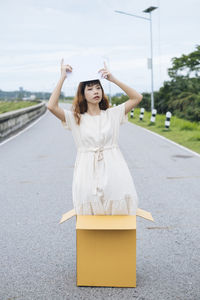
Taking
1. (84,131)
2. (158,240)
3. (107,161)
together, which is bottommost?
(158,240)

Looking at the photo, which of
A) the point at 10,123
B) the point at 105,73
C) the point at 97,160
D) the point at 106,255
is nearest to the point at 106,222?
the point at 106,255

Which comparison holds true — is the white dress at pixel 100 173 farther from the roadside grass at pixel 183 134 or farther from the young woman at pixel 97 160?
the roadside grass at pixel 183 134

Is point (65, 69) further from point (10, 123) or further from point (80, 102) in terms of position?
point (10, 123)

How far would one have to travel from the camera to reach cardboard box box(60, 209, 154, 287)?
12.1ft

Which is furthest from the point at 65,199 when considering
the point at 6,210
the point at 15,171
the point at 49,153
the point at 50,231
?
the point at 49,153

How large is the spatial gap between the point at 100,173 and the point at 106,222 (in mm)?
388

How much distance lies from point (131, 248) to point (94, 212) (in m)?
0.41

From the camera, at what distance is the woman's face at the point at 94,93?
371 cm

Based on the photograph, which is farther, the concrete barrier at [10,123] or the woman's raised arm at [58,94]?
the concrete barrier at [10,123]

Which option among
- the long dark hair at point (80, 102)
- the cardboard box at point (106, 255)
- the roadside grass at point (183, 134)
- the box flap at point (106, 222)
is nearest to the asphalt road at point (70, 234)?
the cardboard box at point (106, 255)

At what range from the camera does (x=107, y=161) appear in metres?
3.71

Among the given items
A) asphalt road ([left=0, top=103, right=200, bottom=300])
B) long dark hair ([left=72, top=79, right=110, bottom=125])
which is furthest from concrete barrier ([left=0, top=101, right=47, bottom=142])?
long dark hair ([left=72, top=79, right=110, bottom=125])

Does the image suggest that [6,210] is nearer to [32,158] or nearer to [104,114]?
[104,114]

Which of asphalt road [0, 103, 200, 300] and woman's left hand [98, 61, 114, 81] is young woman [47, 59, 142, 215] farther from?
asphalt road [0, 103, 200, 300]
